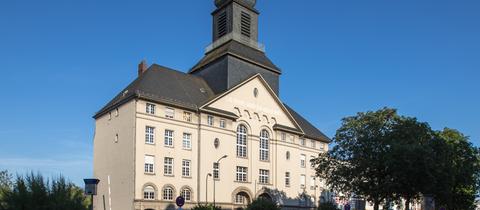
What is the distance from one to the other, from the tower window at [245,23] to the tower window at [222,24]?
208cm

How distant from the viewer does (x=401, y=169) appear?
36438mm

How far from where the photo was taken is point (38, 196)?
2212 centimetres

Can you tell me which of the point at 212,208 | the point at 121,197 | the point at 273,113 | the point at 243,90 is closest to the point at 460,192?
the point at 273,113

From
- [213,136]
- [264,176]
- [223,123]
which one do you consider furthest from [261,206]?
[264,176]

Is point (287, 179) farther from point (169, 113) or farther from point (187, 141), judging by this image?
point (169, 113)

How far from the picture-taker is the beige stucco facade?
147 ft

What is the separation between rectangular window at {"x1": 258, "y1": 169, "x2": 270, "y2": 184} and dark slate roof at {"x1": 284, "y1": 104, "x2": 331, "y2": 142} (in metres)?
9.53

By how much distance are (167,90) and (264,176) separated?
15222mm

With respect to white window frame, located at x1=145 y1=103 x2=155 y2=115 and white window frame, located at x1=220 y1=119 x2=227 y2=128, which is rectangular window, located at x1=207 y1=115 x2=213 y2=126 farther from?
white window frame, located at x1=145 y1=103 x2=155 y2=115

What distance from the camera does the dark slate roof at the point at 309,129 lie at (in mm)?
64125

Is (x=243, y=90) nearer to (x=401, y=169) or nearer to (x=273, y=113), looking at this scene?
(x=273, y=113)

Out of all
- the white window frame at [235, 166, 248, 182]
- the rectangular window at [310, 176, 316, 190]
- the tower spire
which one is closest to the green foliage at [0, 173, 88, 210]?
the white window frame at [235, 166, 248, 182]

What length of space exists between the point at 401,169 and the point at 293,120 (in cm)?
2446

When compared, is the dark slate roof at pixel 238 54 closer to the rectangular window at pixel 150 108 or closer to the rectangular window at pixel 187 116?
the rectangular window at pixel 187 116
